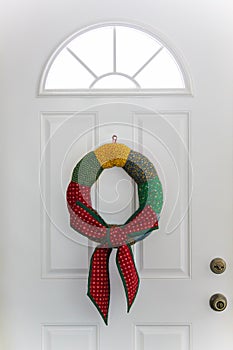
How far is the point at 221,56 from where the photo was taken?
4.87 feet

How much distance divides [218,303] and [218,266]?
0.12 metres

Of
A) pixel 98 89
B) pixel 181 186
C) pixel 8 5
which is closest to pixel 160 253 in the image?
pixel 181 186

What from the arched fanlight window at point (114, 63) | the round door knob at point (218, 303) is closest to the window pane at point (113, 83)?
the arched fanlight window at point (114, 63)

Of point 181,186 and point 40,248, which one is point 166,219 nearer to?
point 181,186

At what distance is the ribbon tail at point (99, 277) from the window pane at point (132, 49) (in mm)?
610

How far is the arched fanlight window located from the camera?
151cm

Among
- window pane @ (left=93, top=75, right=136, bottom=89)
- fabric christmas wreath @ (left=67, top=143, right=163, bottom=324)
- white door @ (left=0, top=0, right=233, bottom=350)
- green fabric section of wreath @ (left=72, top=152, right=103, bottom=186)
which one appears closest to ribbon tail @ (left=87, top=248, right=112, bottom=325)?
fabric christmas wreath @ (left=67, top=143, right=163, bottom=324)

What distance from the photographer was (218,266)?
1478mm

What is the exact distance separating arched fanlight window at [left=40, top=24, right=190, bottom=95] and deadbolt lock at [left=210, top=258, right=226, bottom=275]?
59cm

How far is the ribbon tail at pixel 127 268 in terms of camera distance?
1365 millimetres

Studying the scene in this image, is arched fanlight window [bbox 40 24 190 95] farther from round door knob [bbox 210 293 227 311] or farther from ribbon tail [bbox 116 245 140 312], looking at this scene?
round door knob [bbox 210 293 227 311]

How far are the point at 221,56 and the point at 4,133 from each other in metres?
0.76

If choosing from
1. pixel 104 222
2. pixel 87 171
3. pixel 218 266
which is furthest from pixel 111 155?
pixel 218 266

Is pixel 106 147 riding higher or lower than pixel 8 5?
lower
